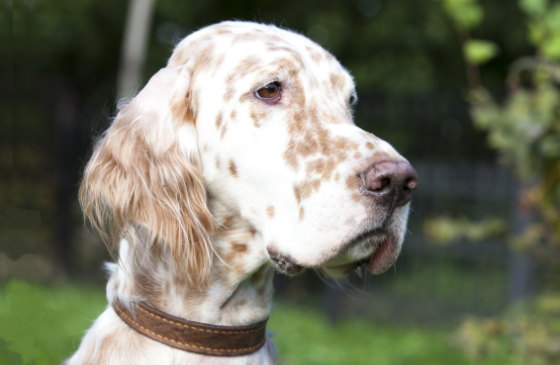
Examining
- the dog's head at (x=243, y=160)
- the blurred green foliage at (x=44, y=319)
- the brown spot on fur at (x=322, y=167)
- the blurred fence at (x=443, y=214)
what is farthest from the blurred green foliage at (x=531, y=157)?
the blurred fence at (x=443, y=214)

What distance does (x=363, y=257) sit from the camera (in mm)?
1718

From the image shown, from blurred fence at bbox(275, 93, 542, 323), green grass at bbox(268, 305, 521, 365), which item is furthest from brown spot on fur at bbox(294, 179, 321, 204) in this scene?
blurred fence at bbox(275, 93, 542, 323)

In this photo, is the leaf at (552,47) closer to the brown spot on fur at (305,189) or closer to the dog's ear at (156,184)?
the brown spot on fur at (305,189)

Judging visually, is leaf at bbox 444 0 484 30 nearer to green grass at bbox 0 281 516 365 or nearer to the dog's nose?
the dog's nose

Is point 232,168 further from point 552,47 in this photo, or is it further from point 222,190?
point 552,47

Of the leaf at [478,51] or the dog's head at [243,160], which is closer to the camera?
the dog's head at [243,160]

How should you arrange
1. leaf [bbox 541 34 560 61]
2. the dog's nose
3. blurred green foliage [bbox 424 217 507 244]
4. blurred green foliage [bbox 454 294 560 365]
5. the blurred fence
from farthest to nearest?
the blurred fence, blurred green foliage [bbox 424 217 507 244], blurred green foliage [bbox 454 294 560 365], leaf [bbox 541 34 560 61], the dog's nose

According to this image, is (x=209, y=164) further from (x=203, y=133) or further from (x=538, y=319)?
(x=538, y=319)

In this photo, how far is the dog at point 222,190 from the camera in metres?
1.74

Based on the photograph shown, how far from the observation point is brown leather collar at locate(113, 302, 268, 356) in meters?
1.77

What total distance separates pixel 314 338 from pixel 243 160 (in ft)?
13.5

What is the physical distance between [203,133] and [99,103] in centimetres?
675

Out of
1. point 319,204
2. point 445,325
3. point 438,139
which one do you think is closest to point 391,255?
point 319,204

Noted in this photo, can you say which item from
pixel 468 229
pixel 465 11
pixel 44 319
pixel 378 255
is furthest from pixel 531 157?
pixel 44 319
